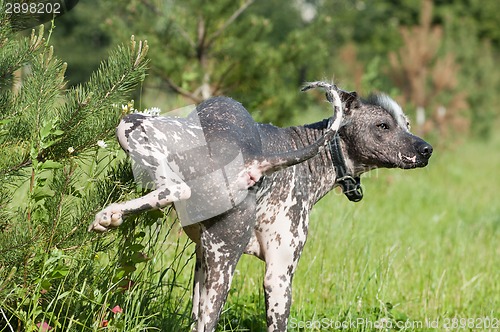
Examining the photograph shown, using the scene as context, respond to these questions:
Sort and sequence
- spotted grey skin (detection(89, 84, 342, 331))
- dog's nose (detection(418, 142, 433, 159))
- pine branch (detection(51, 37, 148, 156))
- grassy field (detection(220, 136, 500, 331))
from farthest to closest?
grassy field (detection(220, 136, 500, 331))
dog's nose (detection(418, 142, 433, 159))
pine branch (detection(51, 37, 148, 156))
spotted grey skin (detection(89, 84, 342, 331))

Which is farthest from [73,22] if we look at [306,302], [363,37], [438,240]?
[306,302]

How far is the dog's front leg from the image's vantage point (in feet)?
7.51

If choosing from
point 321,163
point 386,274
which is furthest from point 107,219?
point 386,274

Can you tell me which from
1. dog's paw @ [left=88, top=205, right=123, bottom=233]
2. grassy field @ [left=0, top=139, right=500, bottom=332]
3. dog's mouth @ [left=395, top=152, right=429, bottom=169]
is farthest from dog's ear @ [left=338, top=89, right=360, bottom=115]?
dog's paw @ [left=88, top=205, right=123, bottom=233]

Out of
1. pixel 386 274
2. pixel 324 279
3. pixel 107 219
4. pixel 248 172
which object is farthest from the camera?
pixel 324 279

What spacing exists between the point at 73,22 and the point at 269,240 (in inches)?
653

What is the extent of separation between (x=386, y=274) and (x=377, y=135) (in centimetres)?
126

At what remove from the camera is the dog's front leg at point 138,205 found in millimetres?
2289

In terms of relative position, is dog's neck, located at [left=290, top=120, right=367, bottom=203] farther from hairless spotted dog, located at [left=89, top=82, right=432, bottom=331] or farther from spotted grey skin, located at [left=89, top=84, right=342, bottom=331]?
spotted grey skin, located at [left=89, top=84, right=342, bottom=331]

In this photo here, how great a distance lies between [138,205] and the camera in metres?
2.34

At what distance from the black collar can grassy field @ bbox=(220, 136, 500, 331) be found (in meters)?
0.74

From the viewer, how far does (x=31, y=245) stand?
8.61 feet

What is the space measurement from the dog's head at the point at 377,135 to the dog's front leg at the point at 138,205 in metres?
0.95

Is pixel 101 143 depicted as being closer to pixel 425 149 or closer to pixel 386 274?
pixel 425 149
